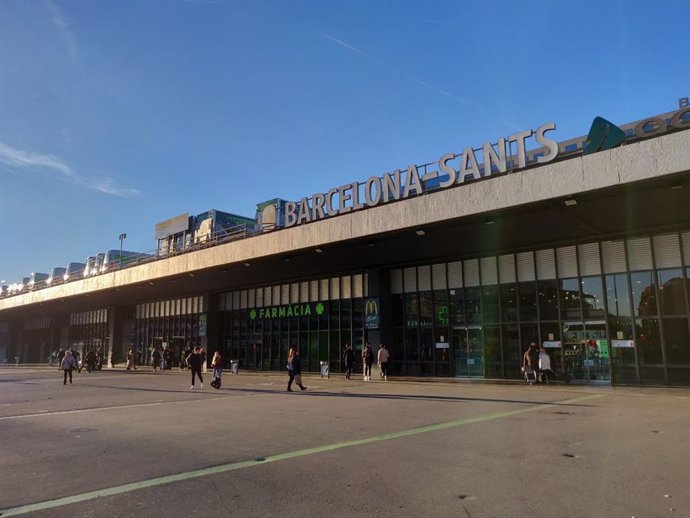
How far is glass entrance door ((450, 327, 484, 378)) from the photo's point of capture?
2459 centimetres

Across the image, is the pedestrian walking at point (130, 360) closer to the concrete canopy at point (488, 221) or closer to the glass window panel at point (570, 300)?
the concrete canopy at point (488, 221)

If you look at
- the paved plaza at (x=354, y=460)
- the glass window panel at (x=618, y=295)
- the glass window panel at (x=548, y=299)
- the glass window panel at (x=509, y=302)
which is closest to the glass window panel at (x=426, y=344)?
the glass window panel at (x=509, y=302)

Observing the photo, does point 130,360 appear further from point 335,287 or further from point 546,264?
point 546,264

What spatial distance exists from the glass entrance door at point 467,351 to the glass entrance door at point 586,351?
3.93 meters

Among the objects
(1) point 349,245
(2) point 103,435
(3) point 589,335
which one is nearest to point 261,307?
(1) point 349,245

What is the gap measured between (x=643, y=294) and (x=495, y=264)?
20.7 ft

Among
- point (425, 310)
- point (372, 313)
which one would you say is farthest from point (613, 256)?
point (372, 313)

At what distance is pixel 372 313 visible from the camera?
90.9ft

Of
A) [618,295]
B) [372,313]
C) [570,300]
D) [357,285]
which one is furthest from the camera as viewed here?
[357,285]

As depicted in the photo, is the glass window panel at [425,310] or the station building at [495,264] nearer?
the station building at [495,264]

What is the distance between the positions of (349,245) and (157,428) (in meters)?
13.7

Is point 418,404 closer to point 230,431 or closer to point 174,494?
point 230,431

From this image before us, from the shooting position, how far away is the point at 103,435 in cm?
1028

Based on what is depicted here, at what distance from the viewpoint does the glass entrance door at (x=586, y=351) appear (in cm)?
2086
